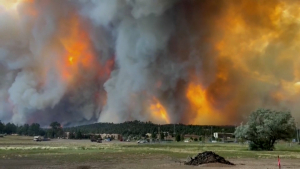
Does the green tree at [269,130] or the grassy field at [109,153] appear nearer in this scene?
the grassy field at [109,153]

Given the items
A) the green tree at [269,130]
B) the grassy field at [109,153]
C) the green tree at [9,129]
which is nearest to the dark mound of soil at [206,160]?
the grassy field at [109,153]

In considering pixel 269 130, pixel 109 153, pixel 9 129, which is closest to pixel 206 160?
pixel 109 153

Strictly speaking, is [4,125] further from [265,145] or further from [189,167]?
[189,167]

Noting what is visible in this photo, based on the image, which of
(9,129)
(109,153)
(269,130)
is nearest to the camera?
(109,153)

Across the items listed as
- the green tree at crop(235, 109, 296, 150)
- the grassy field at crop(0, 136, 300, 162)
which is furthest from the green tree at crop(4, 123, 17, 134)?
the green tree at crop(235, 109, 296, 150)

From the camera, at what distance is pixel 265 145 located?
75750mm

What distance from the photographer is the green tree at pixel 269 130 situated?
74.9 m

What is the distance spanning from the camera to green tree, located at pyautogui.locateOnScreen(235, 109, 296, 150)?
7494 centimetres

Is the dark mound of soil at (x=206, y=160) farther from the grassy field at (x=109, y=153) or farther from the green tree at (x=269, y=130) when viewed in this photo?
the green tree at (x=269, y=130)

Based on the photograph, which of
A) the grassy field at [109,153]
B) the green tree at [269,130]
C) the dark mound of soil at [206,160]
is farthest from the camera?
the green tree at [269,130]

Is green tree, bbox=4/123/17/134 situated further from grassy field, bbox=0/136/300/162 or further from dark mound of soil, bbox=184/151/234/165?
dark mound of soil, bbox=184/151/234/165

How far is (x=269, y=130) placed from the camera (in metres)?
74.9

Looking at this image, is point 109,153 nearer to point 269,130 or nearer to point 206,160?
point 206,160

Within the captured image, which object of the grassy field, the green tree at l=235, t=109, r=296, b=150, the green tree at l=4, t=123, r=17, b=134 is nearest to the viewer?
the grassy field
